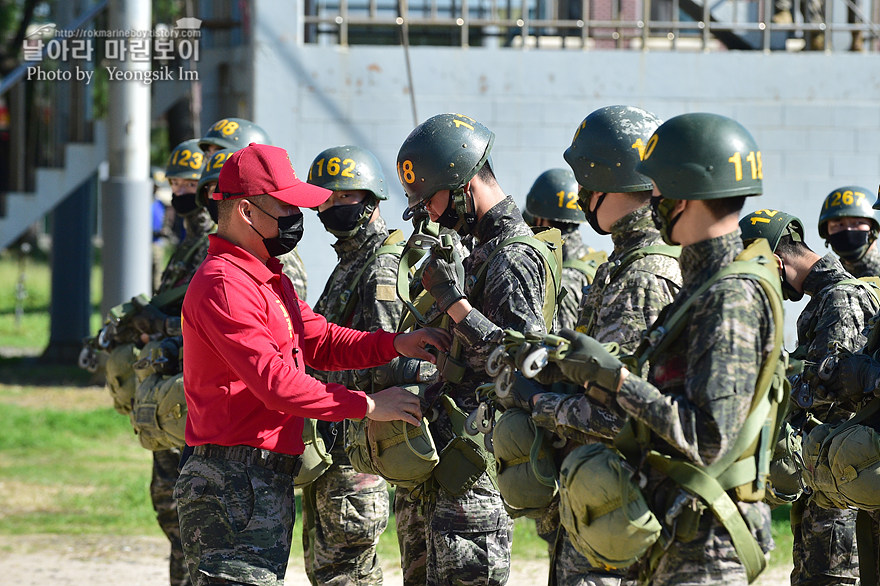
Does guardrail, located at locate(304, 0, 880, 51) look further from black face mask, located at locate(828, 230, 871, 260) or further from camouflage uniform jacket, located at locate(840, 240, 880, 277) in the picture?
camouflage uniform jacket, located at locate(840, 240, 880, 277)

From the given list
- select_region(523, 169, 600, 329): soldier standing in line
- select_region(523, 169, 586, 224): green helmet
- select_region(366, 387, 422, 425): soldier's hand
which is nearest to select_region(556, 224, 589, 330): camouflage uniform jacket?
select_region(523, 169, 600, 329): soldier standing in line

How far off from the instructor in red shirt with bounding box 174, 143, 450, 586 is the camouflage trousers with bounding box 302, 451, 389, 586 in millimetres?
1366

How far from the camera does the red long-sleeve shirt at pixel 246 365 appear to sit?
13.3 feet

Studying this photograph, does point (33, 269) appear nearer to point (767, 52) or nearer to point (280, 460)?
point (767, 52)

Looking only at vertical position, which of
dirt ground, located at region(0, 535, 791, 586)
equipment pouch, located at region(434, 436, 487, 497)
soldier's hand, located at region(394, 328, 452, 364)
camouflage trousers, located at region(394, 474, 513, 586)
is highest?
soldier's hand, located at region(394, 328, 452, 364)

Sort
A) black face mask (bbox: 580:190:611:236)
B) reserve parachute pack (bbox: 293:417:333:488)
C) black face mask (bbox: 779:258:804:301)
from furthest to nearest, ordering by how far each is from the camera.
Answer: black face mask (bbox: 779:258:804:301) → reserve parachute pack (bbox: 293:417:333:488) → black face mask (bbox: 580:190:611:236)

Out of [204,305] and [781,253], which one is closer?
[204,305]

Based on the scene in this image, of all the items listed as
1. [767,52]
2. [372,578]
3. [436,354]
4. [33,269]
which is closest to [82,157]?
[767,52]

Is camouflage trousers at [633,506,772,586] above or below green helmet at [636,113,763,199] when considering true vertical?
below

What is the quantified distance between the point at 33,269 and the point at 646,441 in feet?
107

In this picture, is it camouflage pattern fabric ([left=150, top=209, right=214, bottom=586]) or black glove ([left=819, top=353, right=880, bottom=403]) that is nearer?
black glove ([left=819, top=353, right=880, bottom=403])

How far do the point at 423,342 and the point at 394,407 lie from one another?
41cm

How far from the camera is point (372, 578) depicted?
5.86m

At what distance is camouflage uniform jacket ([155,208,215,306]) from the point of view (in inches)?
270
